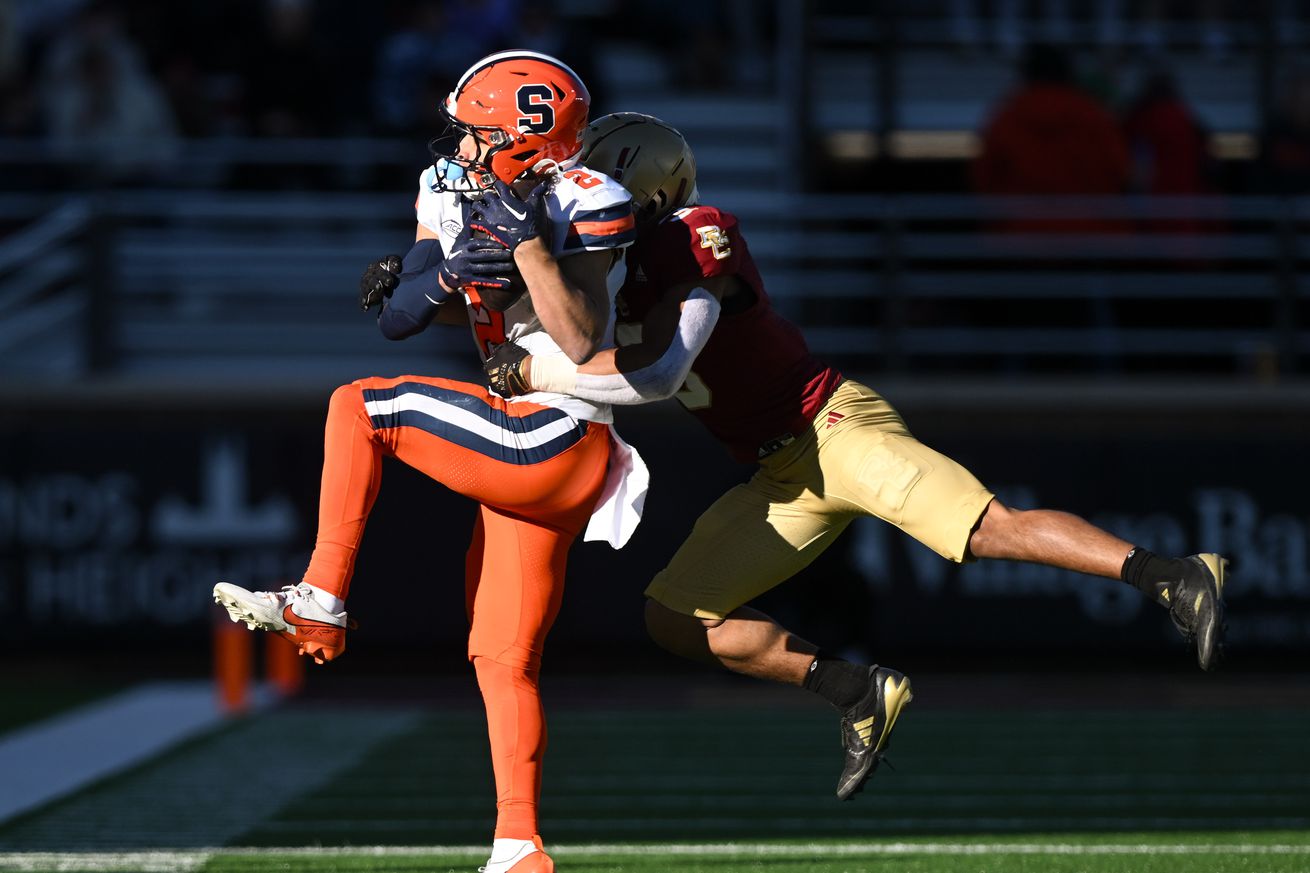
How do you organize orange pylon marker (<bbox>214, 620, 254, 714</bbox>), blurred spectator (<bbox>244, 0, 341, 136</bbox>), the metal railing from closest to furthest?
1. orange pylon marker (<bbox>214, 620, 254, 714</bbox>)
2. the metal railing
3. blurred spectator (<bbox>244, 0, 341, 136</bbox>)

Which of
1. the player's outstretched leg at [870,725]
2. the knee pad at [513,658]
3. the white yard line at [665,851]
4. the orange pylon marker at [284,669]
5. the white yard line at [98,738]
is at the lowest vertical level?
the orange pylon marker at [284,669]

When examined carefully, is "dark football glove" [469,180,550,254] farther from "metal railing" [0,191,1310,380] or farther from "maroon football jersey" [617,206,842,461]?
"metal railing" [0,191,1310,380]

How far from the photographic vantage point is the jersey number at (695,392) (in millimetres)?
5086

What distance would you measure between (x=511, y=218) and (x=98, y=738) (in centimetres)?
510

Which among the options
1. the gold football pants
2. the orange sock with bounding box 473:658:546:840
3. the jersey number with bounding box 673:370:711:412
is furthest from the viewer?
the jersey number with bounding box 673:370:711:412

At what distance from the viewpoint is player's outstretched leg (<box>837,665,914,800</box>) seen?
510 centimetres

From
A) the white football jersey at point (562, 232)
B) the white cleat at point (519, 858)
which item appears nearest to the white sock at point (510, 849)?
the white cleat at point (519, 858)

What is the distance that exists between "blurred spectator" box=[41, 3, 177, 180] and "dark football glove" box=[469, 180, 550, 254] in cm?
727

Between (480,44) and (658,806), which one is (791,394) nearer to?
(658,806)

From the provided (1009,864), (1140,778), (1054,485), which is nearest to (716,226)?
(1009,864)

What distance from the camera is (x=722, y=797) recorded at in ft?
24.0

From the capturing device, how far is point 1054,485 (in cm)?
1053

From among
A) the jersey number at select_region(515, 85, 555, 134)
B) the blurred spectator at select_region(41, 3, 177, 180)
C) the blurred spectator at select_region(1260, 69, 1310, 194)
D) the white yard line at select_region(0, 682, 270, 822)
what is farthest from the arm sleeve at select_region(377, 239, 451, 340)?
the blurred spectator at select_region(1260, 69, 1310, 194)

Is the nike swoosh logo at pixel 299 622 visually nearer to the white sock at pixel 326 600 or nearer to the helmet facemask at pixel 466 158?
the white sock at pixel 326 600
